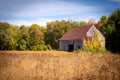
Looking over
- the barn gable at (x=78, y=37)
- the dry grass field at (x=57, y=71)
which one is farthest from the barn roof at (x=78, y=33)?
the dry grass field at (x=57, y=71)

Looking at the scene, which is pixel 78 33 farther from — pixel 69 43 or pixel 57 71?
pixel 57 71

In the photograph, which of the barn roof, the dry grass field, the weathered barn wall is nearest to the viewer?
the dry grass field

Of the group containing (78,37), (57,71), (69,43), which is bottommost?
(69,43)

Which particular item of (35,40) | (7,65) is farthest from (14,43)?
(7,65)

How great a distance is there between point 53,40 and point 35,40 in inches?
734

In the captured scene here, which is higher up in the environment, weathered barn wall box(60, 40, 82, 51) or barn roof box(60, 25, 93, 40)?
barn roof box(60, 25, 93, 40)

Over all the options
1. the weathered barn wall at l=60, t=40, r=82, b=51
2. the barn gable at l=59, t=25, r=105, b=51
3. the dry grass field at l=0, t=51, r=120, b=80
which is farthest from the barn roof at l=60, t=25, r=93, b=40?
the dry grass field at l=0, t=51, r=120, b=80

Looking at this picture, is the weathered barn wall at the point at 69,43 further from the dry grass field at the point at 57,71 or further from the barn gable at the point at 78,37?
the dry grass field at the point at 57,71

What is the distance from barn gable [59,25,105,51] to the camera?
55125 mm

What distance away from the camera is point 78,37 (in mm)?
56656

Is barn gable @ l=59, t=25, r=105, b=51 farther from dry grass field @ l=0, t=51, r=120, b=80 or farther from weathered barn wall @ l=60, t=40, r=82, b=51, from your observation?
dry grass field @ l=0, t=51, r=120, b=80

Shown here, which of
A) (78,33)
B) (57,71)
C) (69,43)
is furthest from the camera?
(69,43)

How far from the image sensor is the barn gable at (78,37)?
181 ft

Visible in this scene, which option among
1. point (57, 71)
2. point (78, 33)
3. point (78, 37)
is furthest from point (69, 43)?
point (57, 71)
